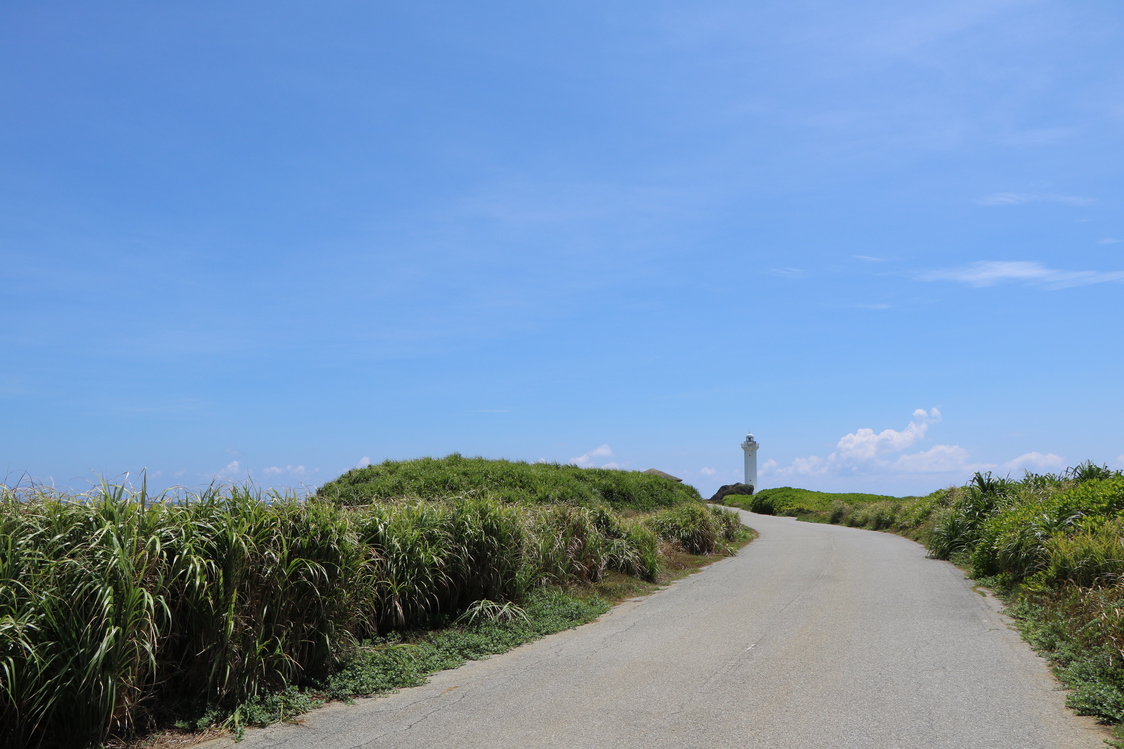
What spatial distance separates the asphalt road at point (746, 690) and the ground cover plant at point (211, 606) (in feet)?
2.21

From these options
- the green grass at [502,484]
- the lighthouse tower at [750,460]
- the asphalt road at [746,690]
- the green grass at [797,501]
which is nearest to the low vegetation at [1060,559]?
the asphalt road at [746,690]

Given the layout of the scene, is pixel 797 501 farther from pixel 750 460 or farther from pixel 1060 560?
pixel 1060 560

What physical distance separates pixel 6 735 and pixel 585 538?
8965 mm

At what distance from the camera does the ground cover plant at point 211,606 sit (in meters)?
5.05

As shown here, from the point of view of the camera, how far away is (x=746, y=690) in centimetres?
663

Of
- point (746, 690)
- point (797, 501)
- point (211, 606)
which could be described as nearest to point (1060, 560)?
point (746, 690)

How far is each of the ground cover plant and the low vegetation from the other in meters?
5.96

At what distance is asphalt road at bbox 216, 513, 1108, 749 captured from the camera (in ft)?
18.1

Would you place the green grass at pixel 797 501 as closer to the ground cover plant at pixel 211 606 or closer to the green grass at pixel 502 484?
the green grass at pixel 502 484

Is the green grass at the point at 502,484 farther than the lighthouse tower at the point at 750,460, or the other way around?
the lighthouse tower at the point at 750,460

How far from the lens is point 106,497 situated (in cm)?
573

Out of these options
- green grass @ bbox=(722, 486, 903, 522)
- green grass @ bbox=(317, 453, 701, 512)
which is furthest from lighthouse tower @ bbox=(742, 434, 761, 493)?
green grass @ bbox=(317, 453, 701, 512)

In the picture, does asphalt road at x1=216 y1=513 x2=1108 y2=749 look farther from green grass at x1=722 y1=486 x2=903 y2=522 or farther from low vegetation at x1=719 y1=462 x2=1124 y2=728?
green grass at x1=722 y1=486 x2=903 y2=522

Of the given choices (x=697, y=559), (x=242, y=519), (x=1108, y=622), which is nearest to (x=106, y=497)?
(x=242, y=519)
